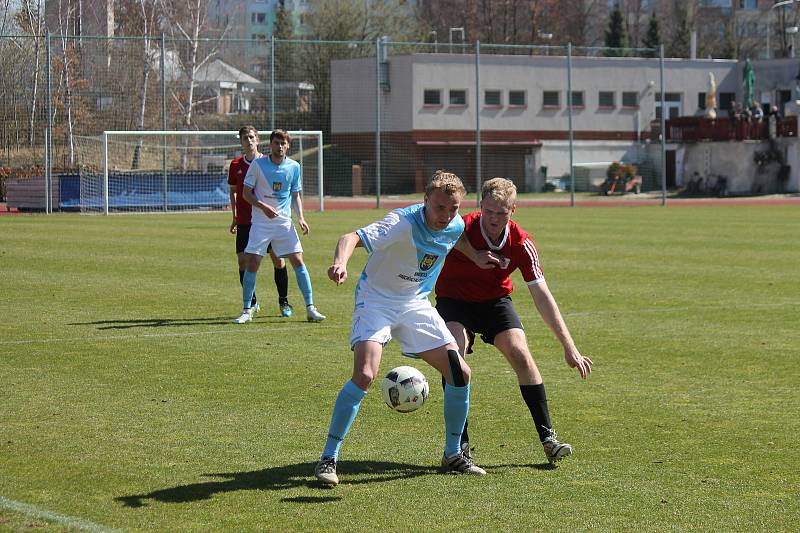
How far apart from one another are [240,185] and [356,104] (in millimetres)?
34989

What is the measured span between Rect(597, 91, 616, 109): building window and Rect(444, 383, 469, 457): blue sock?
56513mm

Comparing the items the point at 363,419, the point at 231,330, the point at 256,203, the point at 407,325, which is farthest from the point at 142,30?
the point at 407,325

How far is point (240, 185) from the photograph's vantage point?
48.0 ft

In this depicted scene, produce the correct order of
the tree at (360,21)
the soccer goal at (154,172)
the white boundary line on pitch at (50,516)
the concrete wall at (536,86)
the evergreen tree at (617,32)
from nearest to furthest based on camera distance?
1. the white boundary line on pitch at (50,516)
2. the soccer goal at (154,172)
3. the concrete wall at (536,86)
4. the tree at (360,21)
5. the evergreen tree at (617,32)

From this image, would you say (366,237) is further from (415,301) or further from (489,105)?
(489,105)

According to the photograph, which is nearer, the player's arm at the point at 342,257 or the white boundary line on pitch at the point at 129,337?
the player's arm at the point at 342,257

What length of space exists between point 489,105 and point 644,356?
50.0 m

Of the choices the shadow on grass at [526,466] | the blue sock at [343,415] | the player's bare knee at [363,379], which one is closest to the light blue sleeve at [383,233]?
the player's bare knee at [363,379]

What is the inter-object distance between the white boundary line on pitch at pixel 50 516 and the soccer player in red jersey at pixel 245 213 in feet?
24.8

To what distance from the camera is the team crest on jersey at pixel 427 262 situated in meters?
6.77

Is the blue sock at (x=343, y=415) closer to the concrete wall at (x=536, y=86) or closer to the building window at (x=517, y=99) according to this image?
the concrete wall at (x=536, y=86)

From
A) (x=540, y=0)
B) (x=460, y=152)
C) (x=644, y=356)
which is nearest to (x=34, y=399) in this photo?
(x=644, y=356)

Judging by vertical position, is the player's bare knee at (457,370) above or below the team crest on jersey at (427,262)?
below

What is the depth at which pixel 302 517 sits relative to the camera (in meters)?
5.89
